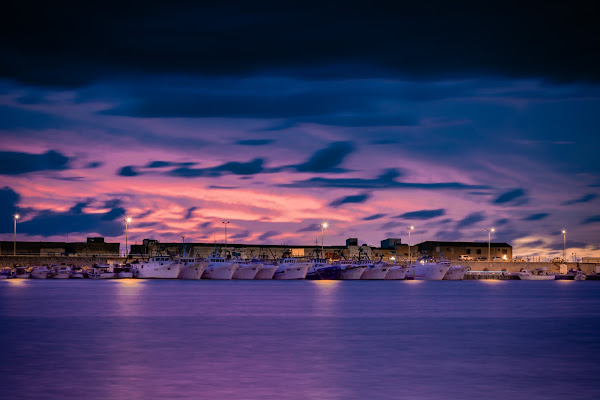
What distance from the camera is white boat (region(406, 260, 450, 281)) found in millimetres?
187200

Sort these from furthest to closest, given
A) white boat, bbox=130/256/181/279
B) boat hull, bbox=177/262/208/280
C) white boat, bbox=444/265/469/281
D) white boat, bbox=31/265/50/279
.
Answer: white boat, bbox=444/265/469/281 < boat hull, bbox=177/262/208/280 < white boat, bbox=31/265/50/279 < white boat, bbox=130/256/181/279

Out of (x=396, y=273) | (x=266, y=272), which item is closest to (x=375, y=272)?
(x=396, y=273)

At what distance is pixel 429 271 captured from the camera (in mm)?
190000

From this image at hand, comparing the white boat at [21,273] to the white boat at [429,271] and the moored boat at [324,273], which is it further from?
the white boat at [429,271]

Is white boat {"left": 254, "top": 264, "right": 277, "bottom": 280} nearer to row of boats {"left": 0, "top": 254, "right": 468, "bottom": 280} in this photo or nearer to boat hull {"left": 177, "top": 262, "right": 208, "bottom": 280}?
row of boats {"left": 0, "top": 254, "right": 468, "bottom": 280}

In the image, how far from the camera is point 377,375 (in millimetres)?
25891

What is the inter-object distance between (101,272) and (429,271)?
3257 inches

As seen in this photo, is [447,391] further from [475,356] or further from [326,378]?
[475,356]

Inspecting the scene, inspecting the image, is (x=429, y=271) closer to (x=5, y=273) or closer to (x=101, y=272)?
(x=101, y=272)

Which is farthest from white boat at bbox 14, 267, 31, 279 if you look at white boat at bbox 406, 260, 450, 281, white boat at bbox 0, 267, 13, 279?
white boat at bbox 406, 260, 450, 281

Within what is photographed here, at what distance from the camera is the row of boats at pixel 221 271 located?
16175cm

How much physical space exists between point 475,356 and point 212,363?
11265 millimetres

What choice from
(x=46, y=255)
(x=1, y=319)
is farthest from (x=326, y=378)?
(x=46, y=255)

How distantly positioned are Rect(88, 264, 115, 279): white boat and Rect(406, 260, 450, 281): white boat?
247 ft
